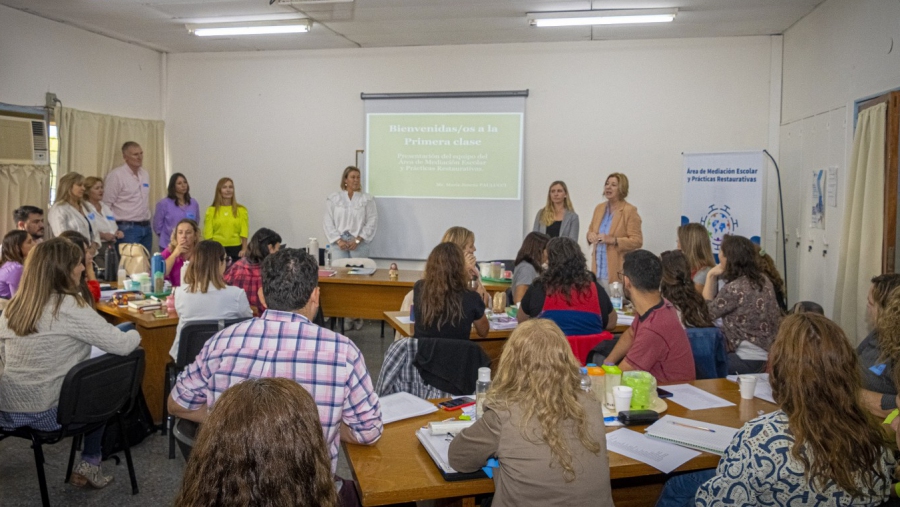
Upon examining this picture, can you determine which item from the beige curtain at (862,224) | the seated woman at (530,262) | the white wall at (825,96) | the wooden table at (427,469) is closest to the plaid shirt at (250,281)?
the seated woman at (530,262)

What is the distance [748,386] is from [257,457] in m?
2.33

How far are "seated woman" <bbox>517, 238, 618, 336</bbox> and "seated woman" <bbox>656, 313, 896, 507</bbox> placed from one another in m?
1.87

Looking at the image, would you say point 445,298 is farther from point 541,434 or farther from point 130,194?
point 130,194

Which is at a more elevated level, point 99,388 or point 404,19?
point 404,19

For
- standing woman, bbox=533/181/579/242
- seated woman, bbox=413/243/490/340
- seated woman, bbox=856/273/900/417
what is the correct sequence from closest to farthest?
seated woman, bbox=856/273/900/417 < seated woman, bbox=413/243/490/340 < standing woman, bbox=533/181/579/242

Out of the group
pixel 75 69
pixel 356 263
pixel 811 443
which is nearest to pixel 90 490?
pixel 811 443

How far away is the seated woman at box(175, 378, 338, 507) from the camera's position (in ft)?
3.46

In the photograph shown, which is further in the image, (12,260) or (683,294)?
(12,260)

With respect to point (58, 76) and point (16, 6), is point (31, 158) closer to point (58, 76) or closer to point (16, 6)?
point (58, 76)

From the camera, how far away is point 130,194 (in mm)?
7855

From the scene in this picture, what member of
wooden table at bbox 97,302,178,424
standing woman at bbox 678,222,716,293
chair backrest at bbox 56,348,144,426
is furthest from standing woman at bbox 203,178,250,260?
standing woman at bbox 678,222,716,293

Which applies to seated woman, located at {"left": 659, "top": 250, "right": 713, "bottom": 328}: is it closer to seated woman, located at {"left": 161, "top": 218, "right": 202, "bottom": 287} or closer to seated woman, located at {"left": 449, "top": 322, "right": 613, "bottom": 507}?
seated woman, located at {"left": 449, "top": 322, "right": 613, "bottom": 507}

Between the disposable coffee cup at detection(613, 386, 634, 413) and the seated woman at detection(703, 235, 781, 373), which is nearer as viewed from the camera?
the disposable coffee cup at detection(613, 386, 634, 413)

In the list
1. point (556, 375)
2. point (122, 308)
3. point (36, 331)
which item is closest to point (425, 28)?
point (122, 308)
